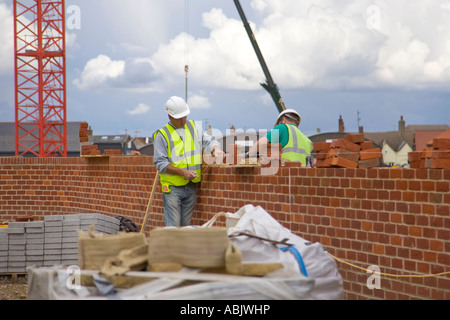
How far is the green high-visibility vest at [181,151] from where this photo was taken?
7.14 metres

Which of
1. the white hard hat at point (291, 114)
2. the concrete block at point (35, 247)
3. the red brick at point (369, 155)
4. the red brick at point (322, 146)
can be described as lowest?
the concrete block at point (35, 247)

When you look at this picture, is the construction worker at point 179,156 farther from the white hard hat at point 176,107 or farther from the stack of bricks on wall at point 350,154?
the stack of bricks on wall at point 350,154

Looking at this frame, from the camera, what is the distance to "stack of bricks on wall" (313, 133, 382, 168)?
19.6 feet

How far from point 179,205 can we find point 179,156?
1.99 ft

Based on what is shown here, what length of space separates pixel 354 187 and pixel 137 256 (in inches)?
115

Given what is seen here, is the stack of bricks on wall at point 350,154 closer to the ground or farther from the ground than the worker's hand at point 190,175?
farther from the ground

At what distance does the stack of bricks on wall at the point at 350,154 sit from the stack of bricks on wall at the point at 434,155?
57 cm

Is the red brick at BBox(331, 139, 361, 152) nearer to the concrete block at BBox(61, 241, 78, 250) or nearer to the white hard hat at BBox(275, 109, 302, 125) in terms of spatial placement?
the white hard hat at BBox(275, 109, 302, 125)

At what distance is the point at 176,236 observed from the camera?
367 cm

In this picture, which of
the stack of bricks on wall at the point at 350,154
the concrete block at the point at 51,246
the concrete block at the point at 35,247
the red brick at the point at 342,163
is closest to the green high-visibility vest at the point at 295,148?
the stack of bricks on wall at the point at 350,154

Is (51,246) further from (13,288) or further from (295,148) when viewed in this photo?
(295,148)

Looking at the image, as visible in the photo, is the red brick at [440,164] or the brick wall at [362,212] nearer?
the red brick at [440,164]
